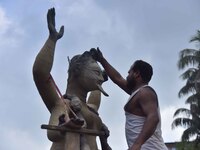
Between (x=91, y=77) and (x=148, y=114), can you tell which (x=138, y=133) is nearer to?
(x=148, y=114)

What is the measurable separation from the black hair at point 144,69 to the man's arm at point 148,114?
0.77 ft

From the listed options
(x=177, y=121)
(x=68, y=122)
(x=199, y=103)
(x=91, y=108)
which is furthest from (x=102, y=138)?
(x=177, y=121)

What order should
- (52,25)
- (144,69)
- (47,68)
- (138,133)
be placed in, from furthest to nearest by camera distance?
(52,25) → (47,68) → (144,69) → (138,133)

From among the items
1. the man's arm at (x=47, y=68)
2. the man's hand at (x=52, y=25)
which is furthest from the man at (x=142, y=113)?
the man's hand at (x=52, y=25)

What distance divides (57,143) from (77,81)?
2.51 feet

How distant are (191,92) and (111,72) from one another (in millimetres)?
16885

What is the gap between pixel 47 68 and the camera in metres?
5.27

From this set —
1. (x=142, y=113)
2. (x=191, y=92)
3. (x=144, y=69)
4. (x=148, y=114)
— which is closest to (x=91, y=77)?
(x=144, y=69)

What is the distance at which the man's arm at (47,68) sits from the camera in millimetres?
5250

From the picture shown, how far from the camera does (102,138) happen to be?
545 cm

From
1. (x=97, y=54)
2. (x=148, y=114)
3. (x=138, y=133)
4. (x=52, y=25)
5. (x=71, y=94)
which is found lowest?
(x=138, y=133)

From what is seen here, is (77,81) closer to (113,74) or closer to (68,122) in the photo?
(113,74)

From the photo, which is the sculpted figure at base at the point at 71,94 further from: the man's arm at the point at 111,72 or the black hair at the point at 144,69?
the black hair at the point at 144,69

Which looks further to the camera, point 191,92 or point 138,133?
point 191,92
